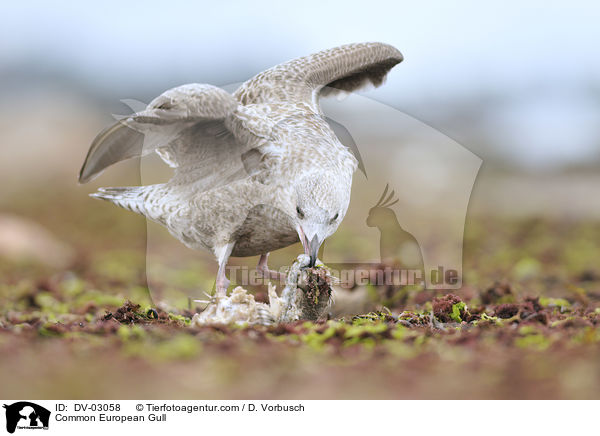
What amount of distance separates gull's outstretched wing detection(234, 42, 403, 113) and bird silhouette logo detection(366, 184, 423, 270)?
5.96 ft

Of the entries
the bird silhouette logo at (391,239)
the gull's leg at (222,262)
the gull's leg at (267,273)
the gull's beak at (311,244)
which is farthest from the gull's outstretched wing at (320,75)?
the gull's beak at (311,244)

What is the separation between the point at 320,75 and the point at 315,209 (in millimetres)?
3076

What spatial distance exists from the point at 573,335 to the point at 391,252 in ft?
21.5

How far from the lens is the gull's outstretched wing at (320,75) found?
8.30 meters

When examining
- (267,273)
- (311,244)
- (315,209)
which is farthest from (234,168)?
(267,273)

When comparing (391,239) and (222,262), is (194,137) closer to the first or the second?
(222,262)

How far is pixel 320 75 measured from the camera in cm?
868

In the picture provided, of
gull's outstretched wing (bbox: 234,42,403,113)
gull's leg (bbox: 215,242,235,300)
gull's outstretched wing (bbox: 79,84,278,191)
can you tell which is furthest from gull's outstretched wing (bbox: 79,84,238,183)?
gull's outstretched wing (bbox: 234,42,403,113)

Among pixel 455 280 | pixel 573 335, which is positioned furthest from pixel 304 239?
pixel 455 280

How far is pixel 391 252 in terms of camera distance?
1163cm
